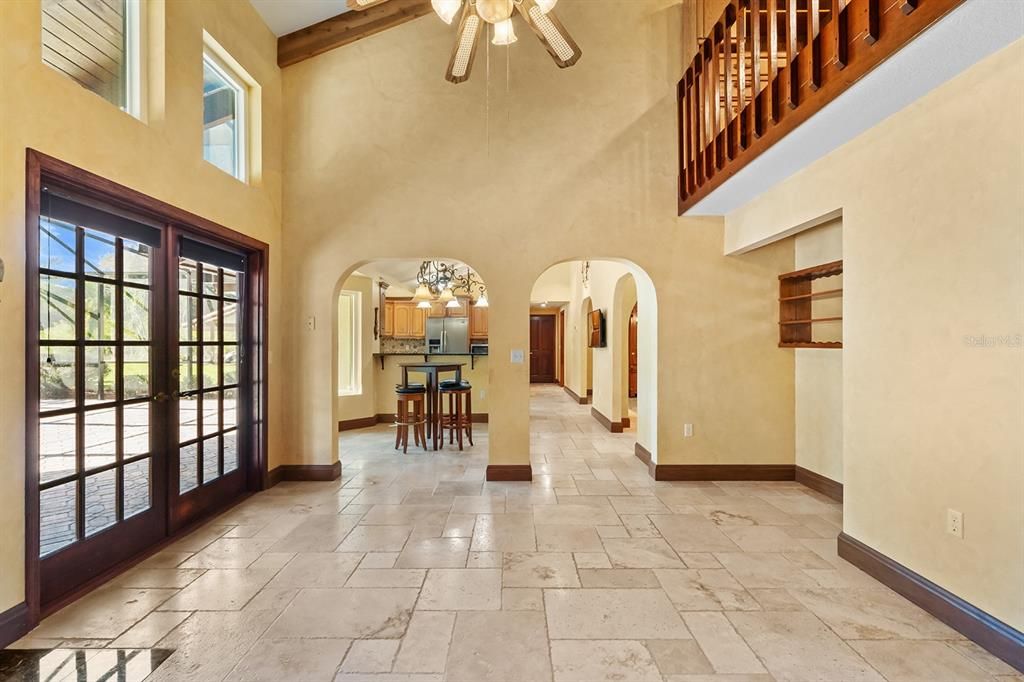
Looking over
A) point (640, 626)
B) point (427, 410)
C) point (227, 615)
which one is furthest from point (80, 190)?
point (427, 410)

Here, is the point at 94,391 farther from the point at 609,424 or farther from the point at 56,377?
the point at 609,424

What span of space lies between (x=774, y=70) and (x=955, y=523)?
262cm

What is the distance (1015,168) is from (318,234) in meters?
4.49

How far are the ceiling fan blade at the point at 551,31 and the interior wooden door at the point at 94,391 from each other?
2.48m

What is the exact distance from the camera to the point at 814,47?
223 cm

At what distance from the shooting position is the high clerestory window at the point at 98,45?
7.16 ft

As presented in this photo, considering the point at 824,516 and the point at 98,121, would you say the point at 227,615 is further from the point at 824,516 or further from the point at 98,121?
the point at 824,516

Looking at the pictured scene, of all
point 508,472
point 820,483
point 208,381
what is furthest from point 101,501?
point 820,483

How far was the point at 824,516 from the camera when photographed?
129 inches

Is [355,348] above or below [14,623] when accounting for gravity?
above

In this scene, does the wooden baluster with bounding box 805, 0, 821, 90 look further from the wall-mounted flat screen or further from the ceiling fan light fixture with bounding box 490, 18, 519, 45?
the wall-mounted flat screen

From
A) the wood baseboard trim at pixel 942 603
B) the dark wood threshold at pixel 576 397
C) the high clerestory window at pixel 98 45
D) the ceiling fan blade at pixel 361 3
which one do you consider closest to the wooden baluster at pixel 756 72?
the ceiling fan blade at pixel 361 3

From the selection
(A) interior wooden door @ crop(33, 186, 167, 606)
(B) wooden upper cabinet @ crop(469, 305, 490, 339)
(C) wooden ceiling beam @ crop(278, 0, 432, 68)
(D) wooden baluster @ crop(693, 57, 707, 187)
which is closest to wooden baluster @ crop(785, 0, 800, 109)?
(D) wooden baluster @ crop(693, 57, 707, 187)

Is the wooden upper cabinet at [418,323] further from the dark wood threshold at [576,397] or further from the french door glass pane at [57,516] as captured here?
the french door glass pane at [57,516]
